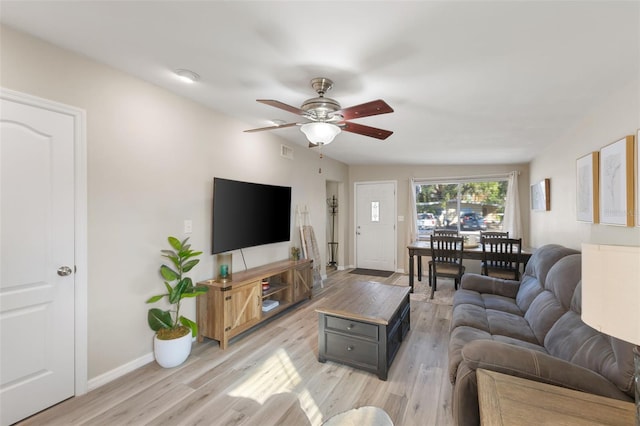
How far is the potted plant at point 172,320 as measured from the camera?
2430mm

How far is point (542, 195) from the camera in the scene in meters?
4.12

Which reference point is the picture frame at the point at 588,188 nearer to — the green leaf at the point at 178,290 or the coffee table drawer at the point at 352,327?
the coffee table drawer at the point at 352,327

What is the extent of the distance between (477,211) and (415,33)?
16.7 feet

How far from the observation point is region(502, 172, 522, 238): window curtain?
531cm

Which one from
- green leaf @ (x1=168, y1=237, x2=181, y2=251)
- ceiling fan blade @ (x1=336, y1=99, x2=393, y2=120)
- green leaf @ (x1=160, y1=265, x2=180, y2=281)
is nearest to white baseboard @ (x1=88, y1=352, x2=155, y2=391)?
green leaf @ (x1=160, y1=265, x2=180, y2=281)

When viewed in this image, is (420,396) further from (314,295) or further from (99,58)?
(99,58)

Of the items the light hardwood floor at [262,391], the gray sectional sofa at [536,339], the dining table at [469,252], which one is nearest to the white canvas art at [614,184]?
the gray sectional sofa at [536,339]

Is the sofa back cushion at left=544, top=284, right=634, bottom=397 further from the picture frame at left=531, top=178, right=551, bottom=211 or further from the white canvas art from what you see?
the picture frame at left=531, top=178, right=551, bottom=211

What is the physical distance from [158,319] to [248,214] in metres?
1.43

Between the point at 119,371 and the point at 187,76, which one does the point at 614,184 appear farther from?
the point at 119,371

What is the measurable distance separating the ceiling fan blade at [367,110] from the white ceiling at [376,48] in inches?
12.9

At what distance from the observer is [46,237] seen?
1.92 m

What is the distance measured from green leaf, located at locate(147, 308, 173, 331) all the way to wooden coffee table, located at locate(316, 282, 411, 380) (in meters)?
1.35

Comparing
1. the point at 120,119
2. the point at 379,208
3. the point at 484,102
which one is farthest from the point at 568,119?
the point at 120,119
